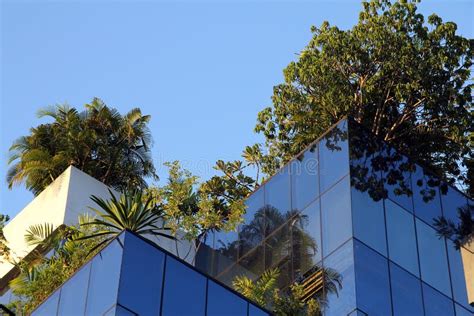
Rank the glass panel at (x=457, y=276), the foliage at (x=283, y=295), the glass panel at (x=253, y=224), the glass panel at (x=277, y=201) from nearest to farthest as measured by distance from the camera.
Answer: the foliage at (x=283, y=295) < the glass panel at (x=457, y=276) < the glass panel at (x=277, y=201) < the glass panel at (x=253, y=224)

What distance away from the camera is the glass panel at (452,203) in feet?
104

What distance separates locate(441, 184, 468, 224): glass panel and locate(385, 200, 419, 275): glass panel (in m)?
2.00

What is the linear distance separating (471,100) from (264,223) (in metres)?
13.1

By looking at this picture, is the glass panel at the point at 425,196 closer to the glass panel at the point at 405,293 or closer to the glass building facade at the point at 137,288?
the glass panel at the point at 405,293

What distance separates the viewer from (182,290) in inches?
920

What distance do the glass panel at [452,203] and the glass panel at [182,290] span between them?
10.4 m

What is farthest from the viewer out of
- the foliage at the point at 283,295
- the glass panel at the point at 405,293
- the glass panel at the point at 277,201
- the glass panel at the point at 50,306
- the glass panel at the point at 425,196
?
the glass panel at the point at 277,201

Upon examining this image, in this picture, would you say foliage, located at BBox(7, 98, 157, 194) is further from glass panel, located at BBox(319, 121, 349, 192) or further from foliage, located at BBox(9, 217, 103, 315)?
glass panel, located at BBox(319, 121, 349, 192)

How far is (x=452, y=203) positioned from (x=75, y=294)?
518 inches

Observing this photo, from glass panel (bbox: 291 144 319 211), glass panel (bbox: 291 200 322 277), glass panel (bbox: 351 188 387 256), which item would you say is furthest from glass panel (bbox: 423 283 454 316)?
glass panel (bbox: 291 144 319 211)

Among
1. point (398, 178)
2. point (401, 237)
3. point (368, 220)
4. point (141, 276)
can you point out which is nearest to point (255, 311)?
point (141, 276)

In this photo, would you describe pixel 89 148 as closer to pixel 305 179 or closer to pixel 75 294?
pixel 305 179

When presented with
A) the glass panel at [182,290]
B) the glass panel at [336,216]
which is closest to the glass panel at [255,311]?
the glass panel at [182,290]

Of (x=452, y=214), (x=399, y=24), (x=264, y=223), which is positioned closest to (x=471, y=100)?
(x=399, y=24)
